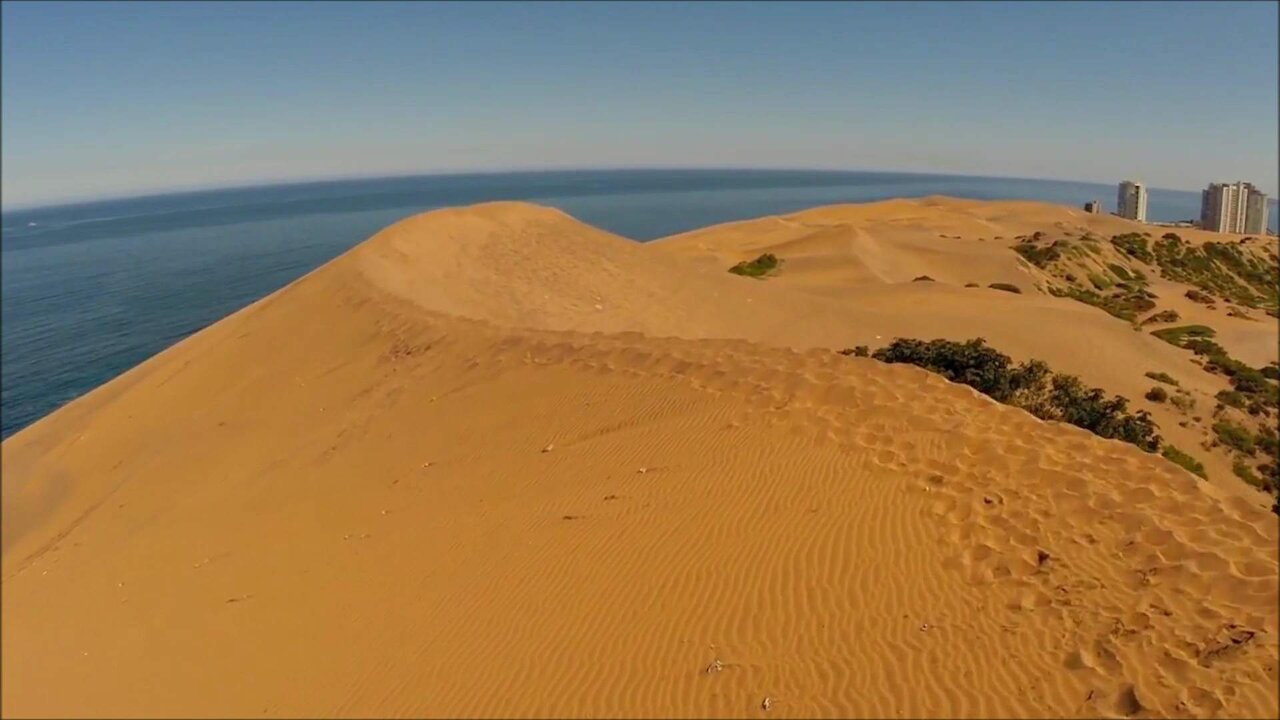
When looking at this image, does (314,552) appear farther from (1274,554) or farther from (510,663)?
(1274,554)

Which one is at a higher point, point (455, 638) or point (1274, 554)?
point (1274, 554)

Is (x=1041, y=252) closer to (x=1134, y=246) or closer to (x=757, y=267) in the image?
(x=1134, y=246)

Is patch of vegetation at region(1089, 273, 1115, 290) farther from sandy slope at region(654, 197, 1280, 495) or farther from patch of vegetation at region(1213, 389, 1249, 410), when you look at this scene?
patch of vegetation at region(1213, 389, 1249, 410)

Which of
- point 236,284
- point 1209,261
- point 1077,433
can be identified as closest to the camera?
point 1077,433

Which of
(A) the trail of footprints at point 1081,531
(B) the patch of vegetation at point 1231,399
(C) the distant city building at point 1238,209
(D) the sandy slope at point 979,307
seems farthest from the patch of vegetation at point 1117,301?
(C) the distant city building at point 1238,209

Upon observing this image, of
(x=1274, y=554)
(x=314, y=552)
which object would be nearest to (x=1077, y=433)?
(x=1274, y=554)
